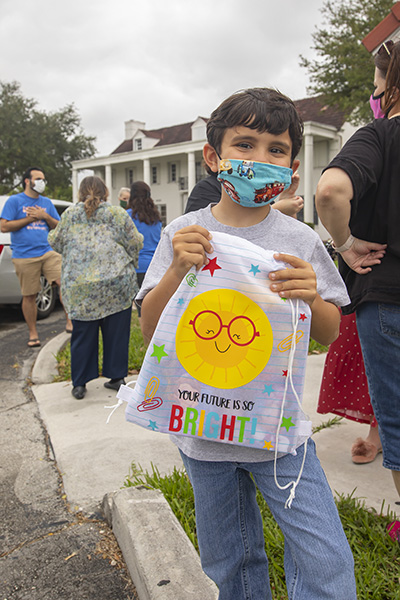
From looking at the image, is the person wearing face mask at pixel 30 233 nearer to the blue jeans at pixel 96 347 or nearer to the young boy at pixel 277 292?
the blue jeans at pixel 96 347

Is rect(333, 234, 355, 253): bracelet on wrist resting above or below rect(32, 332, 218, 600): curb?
above

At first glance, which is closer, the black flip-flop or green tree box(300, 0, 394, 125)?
the black flip-flop

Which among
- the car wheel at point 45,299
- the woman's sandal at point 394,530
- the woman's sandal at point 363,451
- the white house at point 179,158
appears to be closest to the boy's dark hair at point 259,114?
the woman's sandal at point 394,530

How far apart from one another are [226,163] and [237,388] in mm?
622

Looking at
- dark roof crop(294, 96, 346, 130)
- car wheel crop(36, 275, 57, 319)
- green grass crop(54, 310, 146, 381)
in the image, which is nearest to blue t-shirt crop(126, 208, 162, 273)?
green grass crop(54, 310, 146, 381)

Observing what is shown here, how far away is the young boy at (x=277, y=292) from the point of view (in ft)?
4.75

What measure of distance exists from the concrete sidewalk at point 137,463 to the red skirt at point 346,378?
363mm

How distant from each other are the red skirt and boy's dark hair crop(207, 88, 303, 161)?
5.44ft

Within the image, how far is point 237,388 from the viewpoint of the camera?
1.48 m

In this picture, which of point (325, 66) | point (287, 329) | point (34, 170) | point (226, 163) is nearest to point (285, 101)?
point (226, 163)

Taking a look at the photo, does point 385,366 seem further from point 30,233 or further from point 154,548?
point 30,233

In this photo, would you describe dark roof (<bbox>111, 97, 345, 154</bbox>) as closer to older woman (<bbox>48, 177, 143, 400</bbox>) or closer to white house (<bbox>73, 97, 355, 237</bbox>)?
white house (<bbox>73, 97, 355, 237</bbox>)

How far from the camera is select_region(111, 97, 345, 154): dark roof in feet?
109

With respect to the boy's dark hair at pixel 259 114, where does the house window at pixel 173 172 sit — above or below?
above
